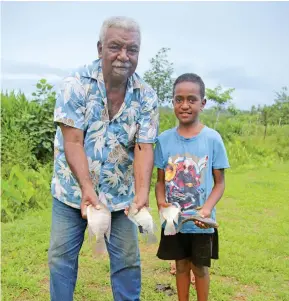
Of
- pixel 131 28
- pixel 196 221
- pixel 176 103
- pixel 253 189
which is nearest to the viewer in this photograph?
pixel 131 28

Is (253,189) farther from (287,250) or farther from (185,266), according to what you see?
(185,266)

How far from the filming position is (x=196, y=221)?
2670mm

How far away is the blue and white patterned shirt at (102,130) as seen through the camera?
250 centimetres

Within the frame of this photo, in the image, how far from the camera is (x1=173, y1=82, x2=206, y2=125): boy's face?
2.80 m

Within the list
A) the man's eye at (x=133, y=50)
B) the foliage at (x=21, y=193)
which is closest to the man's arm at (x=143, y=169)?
the man's eye at (x=133, y=50)

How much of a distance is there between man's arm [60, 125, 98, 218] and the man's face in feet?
1.26

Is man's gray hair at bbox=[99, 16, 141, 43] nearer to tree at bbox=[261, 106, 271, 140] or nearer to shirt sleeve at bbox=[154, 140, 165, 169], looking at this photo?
shirt sleeve at bbox=[154, 140, 165, 169]

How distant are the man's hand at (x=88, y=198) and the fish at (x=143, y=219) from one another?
221mm

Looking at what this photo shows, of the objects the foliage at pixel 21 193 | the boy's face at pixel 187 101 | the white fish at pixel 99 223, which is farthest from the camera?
the foliage at pixel 21 193

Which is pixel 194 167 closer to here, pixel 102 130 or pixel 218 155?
pixel 218 155

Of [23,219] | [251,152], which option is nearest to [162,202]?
[23,219]

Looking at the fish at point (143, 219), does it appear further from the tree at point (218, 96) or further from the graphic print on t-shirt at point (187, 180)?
the tree at point (218, 96)

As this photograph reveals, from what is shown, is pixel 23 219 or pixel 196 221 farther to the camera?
pixel 23 219

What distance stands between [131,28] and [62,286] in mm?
1530
